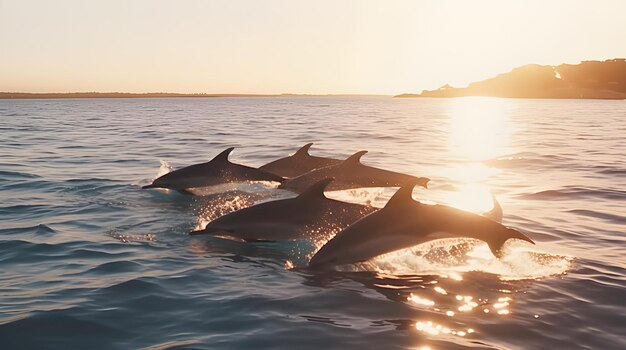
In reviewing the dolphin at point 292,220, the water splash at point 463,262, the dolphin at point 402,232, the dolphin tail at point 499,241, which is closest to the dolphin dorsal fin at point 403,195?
the dolphin at point 402,232

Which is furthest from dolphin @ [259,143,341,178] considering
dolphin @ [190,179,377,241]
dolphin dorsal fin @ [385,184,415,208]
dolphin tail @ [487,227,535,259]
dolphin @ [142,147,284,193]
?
dolphin tail @ [487,227,535,259]

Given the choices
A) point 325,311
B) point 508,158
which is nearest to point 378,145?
point 508,158

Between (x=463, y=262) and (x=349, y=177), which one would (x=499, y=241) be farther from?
(x=349, y=177)

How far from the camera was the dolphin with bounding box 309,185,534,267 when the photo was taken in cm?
898

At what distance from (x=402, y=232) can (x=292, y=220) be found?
2.14m

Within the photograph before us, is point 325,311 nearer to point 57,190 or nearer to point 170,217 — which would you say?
point 170,217

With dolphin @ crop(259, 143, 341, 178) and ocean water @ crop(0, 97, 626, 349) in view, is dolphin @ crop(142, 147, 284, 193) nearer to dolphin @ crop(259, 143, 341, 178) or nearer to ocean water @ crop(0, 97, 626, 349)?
ocean water @ crop(0, 97, 626, 349)

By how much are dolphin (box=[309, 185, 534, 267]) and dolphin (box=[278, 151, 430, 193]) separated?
4982 millimetres

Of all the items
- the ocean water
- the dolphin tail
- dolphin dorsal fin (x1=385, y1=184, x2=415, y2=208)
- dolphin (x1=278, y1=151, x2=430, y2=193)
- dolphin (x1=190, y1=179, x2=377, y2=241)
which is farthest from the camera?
dolphin (x1=278, y1=151, x2=430, y2=193)

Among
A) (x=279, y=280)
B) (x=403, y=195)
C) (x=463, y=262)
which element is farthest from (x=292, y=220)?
(x=463, y=262)

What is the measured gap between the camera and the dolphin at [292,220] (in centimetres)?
1045

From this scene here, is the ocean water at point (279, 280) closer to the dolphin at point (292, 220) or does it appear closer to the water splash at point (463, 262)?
the water splash at point (463, 262)

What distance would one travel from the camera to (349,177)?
576 inches

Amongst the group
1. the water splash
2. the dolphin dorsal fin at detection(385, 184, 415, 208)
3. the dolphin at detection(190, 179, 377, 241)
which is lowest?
the water splash
